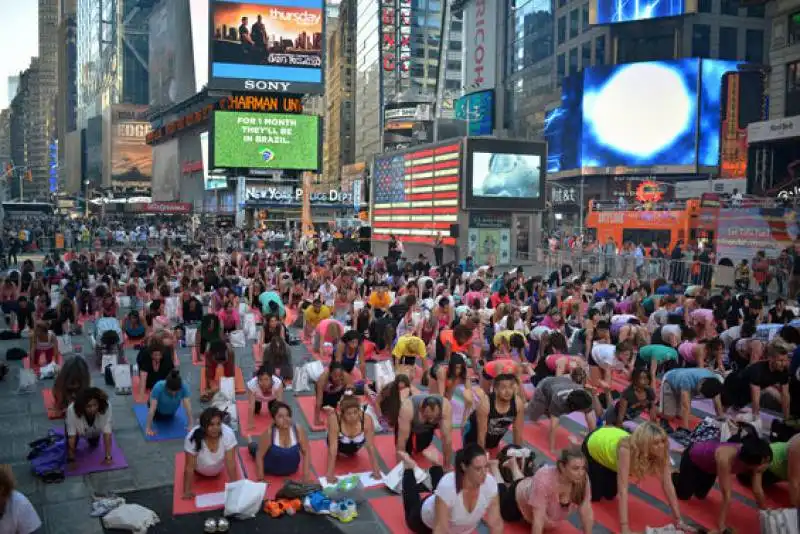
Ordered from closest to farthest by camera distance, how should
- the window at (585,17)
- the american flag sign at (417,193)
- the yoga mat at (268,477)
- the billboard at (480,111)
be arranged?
the yoga mat at (268,477), the american flag sign at (417,193), the window at (585,17), the billboard at (480,111)

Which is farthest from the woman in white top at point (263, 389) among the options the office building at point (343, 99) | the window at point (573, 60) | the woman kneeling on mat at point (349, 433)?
the office building at point (343, 99)

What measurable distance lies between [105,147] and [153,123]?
125 feet

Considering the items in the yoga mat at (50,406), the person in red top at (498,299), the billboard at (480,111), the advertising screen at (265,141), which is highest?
the billboard at (480,111)

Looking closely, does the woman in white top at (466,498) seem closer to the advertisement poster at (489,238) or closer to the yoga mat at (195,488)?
the yoga mat at (195,488)

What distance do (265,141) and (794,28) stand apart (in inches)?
1732

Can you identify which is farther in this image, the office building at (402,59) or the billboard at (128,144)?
the billboard at (128,144)

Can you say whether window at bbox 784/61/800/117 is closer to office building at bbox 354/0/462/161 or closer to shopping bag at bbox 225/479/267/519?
shopping bag at bbox 225/479/267/519

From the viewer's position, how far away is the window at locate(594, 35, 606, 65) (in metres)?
65.4

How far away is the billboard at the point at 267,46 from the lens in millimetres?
67312

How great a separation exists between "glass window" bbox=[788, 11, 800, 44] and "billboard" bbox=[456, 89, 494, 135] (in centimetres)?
4437

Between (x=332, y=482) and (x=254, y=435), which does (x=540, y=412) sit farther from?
(x=254, y=435)

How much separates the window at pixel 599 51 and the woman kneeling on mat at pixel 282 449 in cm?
6368

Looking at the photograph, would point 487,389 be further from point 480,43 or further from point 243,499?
point 480,43

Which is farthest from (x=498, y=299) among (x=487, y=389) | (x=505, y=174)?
(x=505, y=174)
